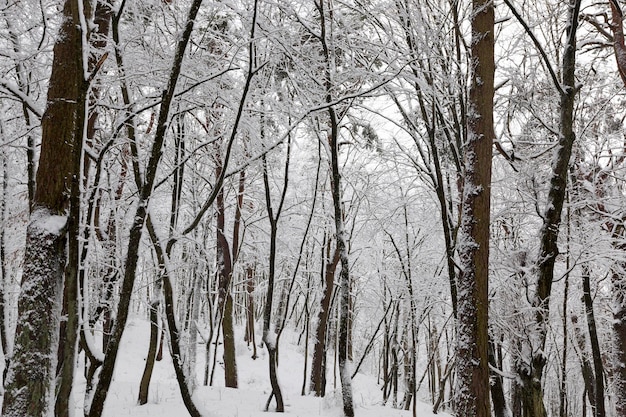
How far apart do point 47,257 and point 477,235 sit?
12.9ft

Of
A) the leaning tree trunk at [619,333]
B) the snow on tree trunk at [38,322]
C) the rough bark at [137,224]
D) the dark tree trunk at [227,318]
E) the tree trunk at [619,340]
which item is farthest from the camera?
the dark tree trunk at [227,318]

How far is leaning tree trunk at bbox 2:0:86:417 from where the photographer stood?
3.27m

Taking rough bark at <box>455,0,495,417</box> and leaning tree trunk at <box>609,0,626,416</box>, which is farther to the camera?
leaning tree trunk at <box>609,0,626,416</box>

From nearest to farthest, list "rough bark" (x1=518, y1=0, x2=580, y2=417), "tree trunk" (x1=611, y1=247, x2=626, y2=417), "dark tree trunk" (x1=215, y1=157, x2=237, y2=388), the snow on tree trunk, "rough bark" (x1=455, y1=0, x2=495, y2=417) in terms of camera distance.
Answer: the snow on tree trunk < "rough bark" (x1=455, y1=0, x2=495, y2=417) < "rough bark" (x1=518, y1=0, x2=580, y2=417) < "tree trunk" (x1=611, y1=247, x2=626, y2=417) < "dark tree trunk" (x1=215, y1=157, x2=237, y2=388)

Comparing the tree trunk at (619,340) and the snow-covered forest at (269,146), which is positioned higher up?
the snow-covered forest at (269,146)

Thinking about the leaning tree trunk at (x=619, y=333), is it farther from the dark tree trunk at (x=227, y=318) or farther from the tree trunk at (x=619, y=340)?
the dark tree trunk at (x=227, y=318)

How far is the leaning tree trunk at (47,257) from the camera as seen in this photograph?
10.7ft

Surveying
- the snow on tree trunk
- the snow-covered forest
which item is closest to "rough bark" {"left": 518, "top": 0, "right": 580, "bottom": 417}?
the snow-covered forest

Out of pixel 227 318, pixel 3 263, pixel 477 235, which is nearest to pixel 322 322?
pixel 227 318

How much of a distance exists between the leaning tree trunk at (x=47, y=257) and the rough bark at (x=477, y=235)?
366 centimetres

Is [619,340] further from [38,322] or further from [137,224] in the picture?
[38,322]

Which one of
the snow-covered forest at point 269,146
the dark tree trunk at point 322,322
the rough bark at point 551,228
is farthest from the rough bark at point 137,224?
the dark tree trunk at point 322,322

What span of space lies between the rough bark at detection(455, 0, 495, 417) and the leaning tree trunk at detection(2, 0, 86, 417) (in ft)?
12.0

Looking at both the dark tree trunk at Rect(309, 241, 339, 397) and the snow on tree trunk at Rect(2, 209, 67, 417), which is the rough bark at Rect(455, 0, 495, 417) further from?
the dark tree trunk at Rect(309, 241, 339, 397)
